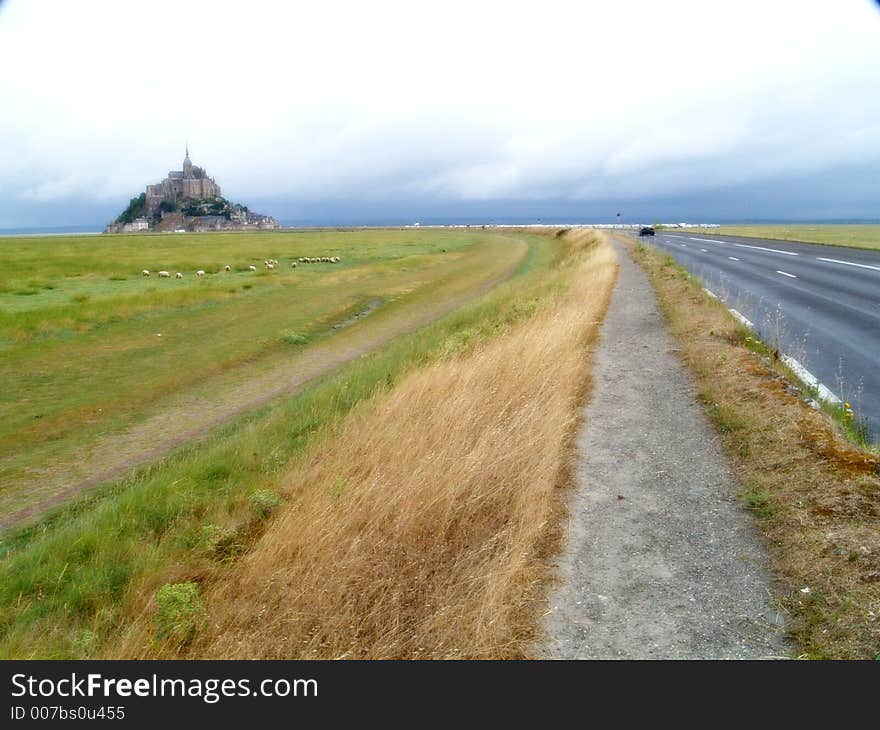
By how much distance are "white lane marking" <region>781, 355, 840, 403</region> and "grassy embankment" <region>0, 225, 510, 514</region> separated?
38.0 ft

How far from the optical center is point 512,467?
22.1ft

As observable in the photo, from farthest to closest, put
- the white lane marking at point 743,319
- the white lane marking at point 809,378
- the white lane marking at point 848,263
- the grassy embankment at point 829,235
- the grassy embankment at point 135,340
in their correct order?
the grassy embankment at point 829,235 < the white lane marking at point 848,263 < the white lane marking at point 743,319 < the grassy embankment at point 135,340 < the white lane marking at point 809,378

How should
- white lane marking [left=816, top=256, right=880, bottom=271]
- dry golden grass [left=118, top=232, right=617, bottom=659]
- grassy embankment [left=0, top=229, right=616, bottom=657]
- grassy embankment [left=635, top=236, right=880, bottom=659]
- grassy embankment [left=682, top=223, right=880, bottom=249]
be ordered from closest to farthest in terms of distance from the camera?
grassy embankment [left=635, top=236, right=880, bottom=659]
dry golden grass [left=118, top=232, right=617, bottom=659]
grassy embankment [left=0, top=229, right=616, bottom=657]
white lane marking [left=816, top=256, right=880, bottom=271]
grassy embankment [left=682, top=223, right=880, bottom=249]

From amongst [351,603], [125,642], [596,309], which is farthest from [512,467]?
[596,309]

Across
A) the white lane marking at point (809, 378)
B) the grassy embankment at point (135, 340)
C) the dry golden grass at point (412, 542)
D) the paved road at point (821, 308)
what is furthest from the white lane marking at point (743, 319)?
the grassy embankment at point (135, 340)

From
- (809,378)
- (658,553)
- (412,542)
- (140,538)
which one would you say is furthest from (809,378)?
(140,538)

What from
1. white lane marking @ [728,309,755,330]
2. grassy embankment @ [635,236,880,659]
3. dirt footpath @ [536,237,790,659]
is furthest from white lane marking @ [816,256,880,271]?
dirt footpath @ [536,237,790,659]

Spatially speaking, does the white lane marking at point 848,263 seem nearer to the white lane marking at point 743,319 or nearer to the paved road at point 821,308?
the paved road at point 821,308

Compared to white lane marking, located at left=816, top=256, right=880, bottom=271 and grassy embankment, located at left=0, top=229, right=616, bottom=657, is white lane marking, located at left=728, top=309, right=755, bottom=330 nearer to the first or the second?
grassy embankment, located at left=0, top=229, right=616, bottom=657

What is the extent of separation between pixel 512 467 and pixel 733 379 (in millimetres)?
4871

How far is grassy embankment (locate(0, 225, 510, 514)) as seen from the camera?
13.1 meters

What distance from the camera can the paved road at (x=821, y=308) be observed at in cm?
1117

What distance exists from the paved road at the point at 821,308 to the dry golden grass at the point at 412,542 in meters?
4.61

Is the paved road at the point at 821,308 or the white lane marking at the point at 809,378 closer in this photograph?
the white lane marking at the point at 809,378
